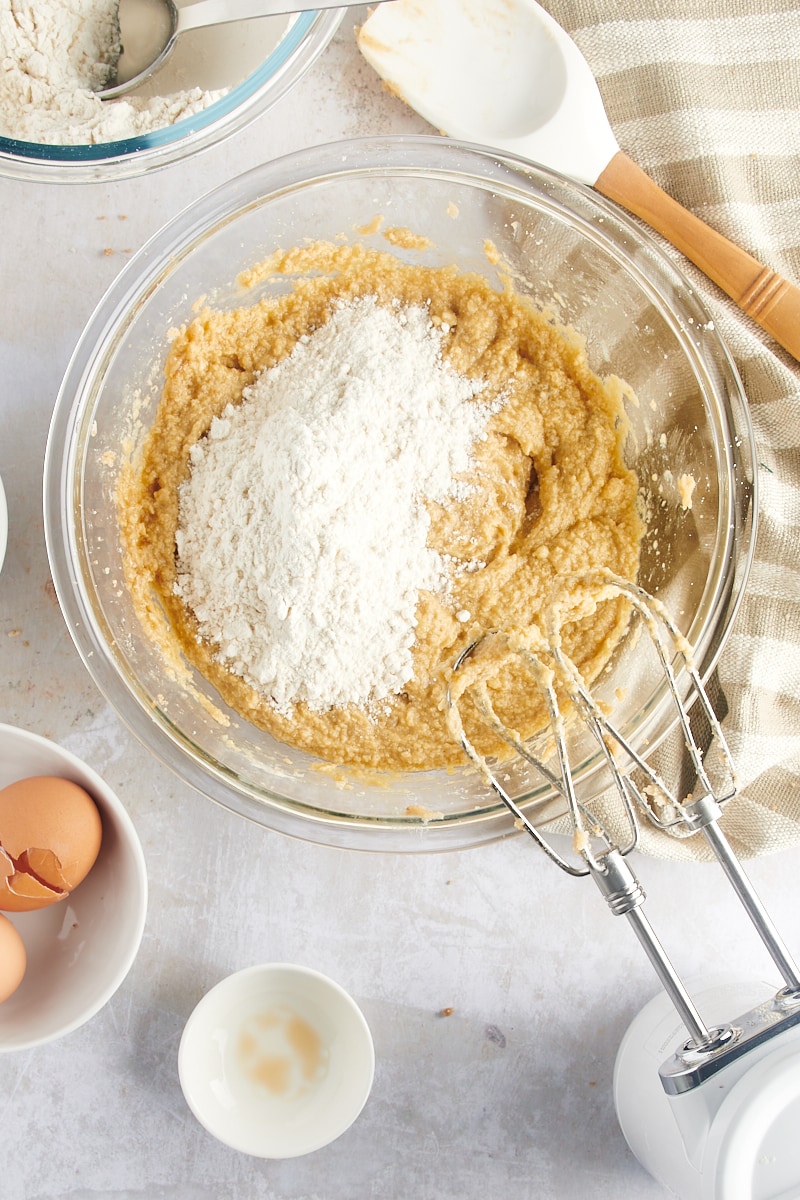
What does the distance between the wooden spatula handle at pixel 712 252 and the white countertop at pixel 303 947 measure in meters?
0.41

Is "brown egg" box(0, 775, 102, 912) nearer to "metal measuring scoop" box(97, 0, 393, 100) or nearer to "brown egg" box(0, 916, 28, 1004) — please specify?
"brown egg" box(0, 916, 28, 1004)

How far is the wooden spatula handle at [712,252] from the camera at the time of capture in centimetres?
151

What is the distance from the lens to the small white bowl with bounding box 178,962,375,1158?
1.50m

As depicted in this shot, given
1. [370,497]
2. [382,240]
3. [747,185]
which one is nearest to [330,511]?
[370,497]

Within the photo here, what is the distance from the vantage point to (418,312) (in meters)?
1.49

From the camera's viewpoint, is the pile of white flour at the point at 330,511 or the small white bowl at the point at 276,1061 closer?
the pile of white flour at the point at 330,511

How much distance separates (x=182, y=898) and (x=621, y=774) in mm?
807

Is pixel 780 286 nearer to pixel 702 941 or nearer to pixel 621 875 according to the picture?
pixel 621 875

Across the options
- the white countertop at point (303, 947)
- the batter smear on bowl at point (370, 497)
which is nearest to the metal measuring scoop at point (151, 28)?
the white countertop at point (303, 947)

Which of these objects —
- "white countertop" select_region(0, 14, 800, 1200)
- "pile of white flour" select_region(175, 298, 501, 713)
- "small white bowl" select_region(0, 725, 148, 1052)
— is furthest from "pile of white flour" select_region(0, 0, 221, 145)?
"small white bowl" select_region(0, 725, 148, 1052)

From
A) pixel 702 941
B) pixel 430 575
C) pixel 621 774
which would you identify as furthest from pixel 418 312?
pixel 702 941

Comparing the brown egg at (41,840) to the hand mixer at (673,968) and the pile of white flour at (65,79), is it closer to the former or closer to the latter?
the hand mixer at (673,968)

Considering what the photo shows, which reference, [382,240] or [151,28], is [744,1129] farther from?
[151,28]

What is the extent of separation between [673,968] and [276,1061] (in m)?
0.74
